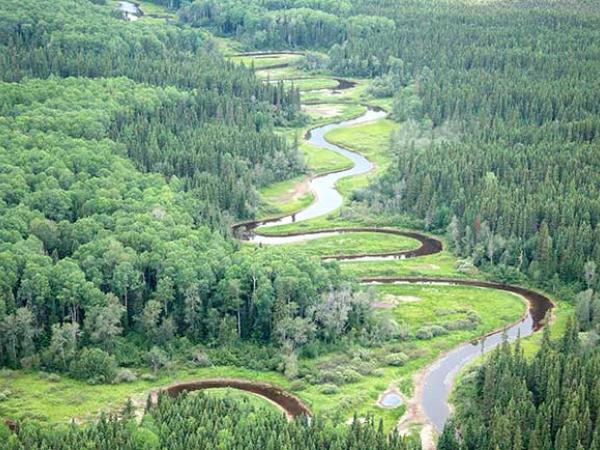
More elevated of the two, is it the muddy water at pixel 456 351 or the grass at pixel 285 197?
the grass at pixel 285 197

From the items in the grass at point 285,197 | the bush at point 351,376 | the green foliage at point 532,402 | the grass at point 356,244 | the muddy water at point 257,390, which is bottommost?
the muddy water at point 257,390

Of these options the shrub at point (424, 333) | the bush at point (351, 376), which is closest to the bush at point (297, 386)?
the bush at point (351, 376)

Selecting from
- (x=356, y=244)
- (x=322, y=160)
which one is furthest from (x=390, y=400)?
(x=322, y=160)

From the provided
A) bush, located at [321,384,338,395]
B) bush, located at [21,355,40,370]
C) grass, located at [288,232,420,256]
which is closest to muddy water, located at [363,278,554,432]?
bush, located at [321,384,338,395]

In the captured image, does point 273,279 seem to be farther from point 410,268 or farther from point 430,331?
point 410,268

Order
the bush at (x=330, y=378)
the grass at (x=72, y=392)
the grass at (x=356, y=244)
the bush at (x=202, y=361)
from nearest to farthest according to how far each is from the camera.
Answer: the grass at (x=72, y=392) < the bush at (x=330, y=378) < the bush at (x=202, y=361) < the grass at (x=356, y=244)

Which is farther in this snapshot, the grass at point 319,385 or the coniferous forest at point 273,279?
the grass at point 319,385

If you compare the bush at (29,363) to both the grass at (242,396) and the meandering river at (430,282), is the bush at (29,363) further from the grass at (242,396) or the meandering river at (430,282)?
the meandering river at (430,282)

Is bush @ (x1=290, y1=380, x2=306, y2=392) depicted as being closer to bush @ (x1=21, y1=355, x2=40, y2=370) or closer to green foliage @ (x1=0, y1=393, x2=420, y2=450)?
green foliage @ (x1=0, y1=393, x2=420, y2=450)
